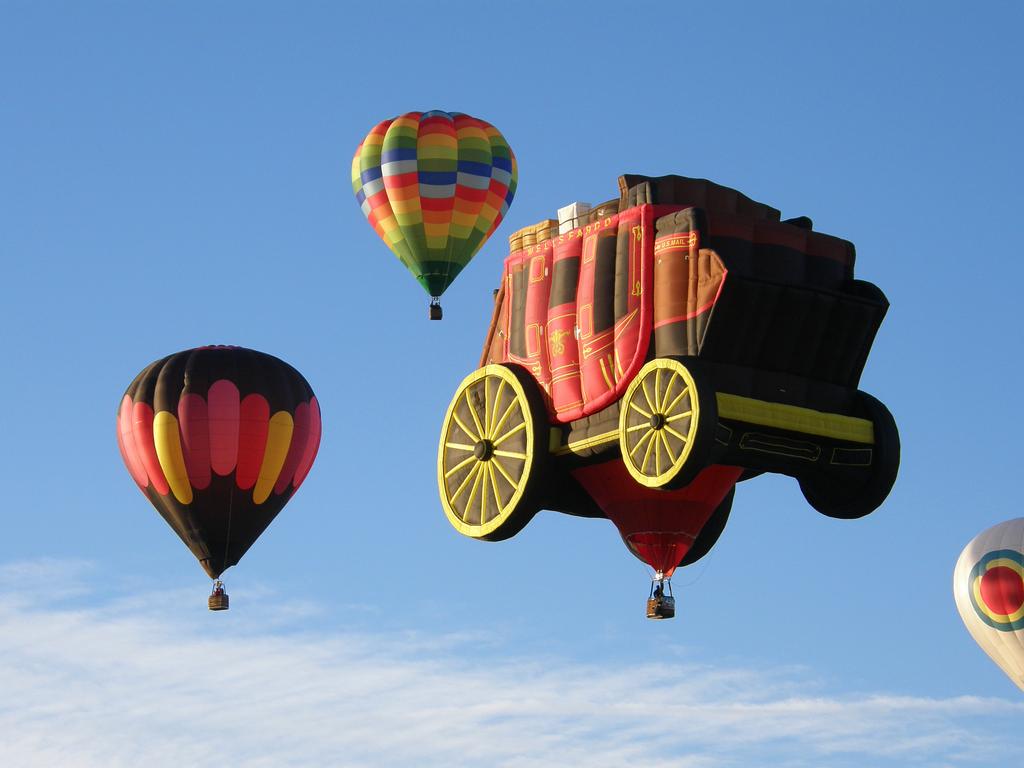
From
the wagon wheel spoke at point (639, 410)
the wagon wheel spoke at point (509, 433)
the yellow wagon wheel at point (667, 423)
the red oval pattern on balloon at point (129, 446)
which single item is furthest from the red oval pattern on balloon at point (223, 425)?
the wagon wheel spoke at point (639, 410)

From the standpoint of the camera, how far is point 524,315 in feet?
139

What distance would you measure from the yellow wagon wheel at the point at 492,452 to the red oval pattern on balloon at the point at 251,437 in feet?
16.4

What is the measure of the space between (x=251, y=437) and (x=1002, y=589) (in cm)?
1238

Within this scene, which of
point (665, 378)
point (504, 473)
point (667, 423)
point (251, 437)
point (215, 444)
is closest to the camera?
point (667, 423)

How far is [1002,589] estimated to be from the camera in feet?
162

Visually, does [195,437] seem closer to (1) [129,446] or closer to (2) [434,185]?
(1) [129,446]

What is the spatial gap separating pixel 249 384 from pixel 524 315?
6612 mm

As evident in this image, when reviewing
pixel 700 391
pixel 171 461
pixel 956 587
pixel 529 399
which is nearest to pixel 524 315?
pixel 529 399

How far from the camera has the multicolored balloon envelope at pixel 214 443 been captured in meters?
47.1

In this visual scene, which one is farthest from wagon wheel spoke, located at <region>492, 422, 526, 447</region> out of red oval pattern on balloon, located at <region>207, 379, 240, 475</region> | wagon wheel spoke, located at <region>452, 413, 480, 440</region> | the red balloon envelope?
red oval pattern on balloon, located at <region>207, 379, 240, 475</region>

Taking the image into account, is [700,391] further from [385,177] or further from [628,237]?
[385,177]

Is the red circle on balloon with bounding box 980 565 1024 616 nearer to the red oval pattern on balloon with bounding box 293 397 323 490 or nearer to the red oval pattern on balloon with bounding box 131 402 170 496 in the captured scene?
the red oval pattern on balloon with bounding box 293 397 323 490

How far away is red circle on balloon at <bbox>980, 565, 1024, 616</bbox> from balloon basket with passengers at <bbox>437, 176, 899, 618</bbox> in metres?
8.61

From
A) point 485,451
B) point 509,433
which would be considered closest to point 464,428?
point 485,451
